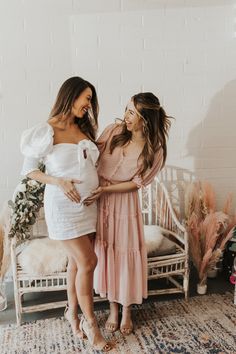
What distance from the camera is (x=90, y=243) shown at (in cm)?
220

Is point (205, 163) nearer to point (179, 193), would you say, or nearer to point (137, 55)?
point (179, 193)

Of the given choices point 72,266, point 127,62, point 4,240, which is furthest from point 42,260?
point 127,62

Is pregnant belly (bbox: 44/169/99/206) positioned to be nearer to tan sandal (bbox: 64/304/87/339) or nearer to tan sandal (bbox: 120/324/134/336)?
tan sandal (bbox: 64/304/87/339)

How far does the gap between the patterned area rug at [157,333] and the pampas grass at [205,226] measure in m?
0.33

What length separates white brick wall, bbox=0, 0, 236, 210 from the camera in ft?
9.02

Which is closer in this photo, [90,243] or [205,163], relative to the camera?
[90,243]

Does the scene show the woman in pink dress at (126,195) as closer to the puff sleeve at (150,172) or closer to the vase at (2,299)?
the puff sleeve at (150,172)

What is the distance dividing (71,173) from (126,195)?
1.30ft

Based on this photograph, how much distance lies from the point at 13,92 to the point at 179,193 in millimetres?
1521

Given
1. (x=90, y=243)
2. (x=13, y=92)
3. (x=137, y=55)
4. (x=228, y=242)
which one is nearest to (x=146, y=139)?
(x=90, y=243)

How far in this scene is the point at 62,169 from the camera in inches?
80.2

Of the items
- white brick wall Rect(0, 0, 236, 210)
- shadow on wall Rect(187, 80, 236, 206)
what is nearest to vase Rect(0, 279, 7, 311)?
white brick wall Rect(0, 0, 236, 210)

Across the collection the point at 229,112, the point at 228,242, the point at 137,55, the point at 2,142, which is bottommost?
the point at 228,242

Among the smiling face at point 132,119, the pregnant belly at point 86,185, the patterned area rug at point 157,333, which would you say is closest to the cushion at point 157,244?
the patterned area rug at point 157,333
